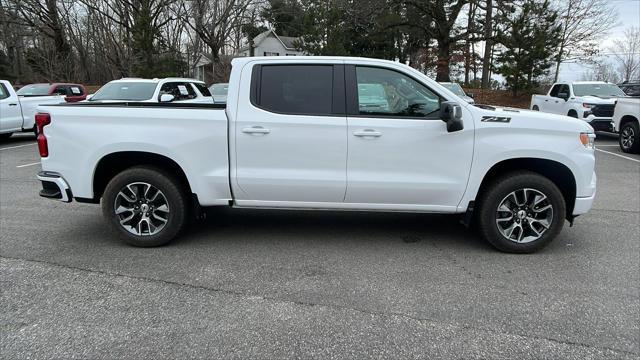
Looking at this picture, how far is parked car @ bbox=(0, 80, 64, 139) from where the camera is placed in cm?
1247

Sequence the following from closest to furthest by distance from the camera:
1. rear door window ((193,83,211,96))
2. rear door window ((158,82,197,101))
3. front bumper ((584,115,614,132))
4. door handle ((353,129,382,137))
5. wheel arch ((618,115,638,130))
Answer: door handle ((353,129,382,137)) → rear door window ((158,82,197,101)) → wheel arch ((618,115,638,130)) → rear door window ((193,83,211,96)) → front bumper ((584,115,614,132))

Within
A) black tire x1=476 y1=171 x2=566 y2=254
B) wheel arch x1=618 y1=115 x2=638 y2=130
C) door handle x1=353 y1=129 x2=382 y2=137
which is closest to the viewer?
door handle x1=353 y1=129 x2=382 y2=137

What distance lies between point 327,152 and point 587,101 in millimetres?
12525

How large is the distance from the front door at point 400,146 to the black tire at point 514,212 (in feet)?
0.97

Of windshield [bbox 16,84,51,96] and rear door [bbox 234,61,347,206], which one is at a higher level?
windshield [bbox 16,84,51,96]

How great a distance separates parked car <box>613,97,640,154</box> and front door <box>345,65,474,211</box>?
946 cm

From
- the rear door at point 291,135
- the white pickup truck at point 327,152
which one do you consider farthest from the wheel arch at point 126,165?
the rear door at point 291,135

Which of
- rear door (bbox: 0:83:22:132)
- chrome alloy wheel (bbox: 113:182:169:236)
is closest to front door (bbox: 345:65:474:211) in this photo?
chrome alloy wheel (bbox: 113:182:169:236)

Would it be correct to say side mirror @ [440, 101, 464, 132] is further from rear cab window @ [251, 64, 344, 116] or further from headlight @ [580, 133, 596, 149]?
headlight @ [580, 133, 596, 149]

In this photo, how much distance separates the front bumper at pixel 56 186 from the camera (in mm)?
4703

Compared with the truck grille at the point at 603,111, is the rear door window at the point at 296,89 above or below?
above

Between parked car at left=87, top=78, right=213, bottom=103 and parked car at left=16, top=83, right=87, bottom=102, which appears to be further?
Answer: parked car at left=16, top=83, right=87, bottom=102

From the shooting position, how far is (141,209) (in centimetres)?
477

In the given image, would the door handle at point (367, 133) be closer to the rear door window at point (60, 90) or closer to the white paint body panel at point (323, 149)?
the white paint body panel at point (323, 149)
